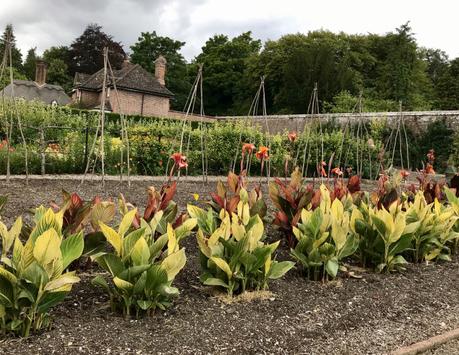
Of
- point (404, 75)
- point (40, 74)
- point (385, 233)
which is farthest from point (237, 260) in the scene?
point (40, 74)

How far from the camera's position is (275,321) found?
8.49ft

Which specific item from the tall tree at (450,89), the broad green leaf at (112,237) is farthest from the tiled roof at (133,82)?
the broad green leaf at (112,237)

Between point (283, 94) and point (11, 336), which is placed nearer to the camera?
point (11, 336)

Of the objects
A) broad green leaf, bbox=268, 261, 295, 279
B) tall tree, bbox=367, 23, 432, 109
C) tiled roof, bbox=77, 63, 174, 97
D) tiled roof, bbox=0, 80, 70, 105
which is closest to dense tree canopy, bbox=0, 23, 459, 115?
tall tree, bbox=367, 23, 432, 109

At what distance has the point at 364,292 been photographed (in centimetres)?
319

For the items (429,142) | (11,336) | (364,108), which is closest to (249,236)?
(11,336)

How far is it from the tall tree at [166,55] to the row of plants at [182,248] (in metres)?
38.8

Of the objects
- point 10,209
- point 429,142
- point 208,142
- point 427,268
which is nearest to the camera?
point 427,268

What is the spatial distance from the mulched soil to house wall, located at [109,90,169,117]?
90.4 feet

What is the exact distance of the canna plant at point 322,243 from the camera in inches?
127

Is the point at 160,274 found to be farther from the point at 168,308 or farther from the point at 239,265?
the point at 239,265

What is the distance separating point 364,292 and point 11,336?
2195 mm

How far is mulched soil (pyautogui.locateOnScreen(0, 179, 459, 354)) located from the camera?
85.6 inches

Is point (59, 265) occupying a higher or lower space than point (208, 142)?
lower
